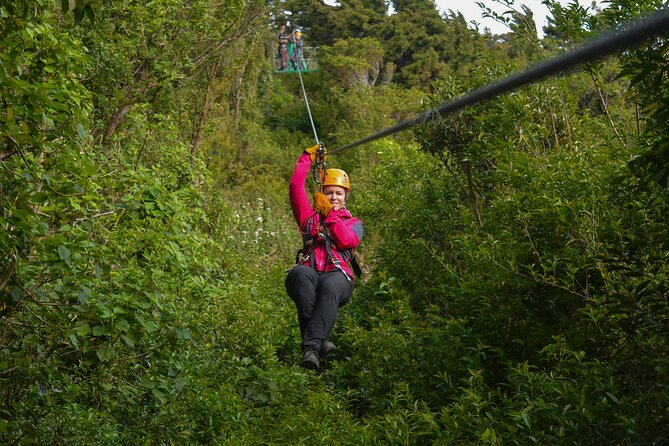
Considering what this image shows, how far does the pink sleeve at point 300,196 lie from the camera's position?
764 centimetres

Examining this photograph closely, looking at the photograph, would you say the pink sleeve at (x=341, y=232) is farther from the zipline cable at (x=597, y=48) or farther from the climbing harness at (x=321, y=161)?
the zipline cable at (x=597, y=48)

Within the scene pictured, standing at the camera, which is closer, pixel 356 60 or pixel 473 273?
pixel 473 273

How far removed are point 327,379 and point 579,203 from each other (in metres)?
3.48

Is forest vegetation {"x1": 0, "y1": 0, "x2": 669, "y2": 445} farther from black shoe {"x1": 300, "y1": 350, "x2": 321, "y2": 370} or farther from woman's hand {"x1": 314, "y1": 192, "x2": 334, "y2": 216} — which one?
woman's hand {"x1": 314, "y1": 192, "x2": 334, "y2": 216}

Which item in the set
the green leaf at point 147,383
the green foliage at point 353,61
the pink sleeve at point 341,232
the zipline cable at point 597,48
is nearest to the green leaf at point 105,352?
the green leaf at point 147,383

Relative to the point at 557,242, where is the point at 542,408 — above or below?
below

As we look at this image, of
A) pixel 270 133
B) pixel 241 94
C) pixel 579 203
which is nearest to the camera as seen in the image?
pixel 579 203

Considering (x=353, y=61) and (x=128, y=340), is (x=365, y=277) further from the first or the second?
(x=353, y=61)

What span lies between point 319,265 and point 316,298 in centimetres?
33

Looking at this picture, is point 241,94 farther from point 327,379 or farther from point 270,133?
Answer: point 327,379

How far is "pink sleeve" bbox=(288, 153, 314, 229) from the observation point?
25.1ft

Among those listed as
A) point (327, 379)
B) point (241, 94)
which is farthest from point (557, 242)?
point (241, 94)

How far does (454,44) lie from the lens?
3925 centimetres

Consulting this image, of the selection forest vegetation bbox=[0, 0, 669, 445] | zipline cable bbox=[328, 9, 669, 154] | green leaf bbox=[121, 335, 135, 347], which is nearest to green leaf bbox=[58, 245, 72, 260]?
forest vegetation bbox=[0, 0, 669, 445]
